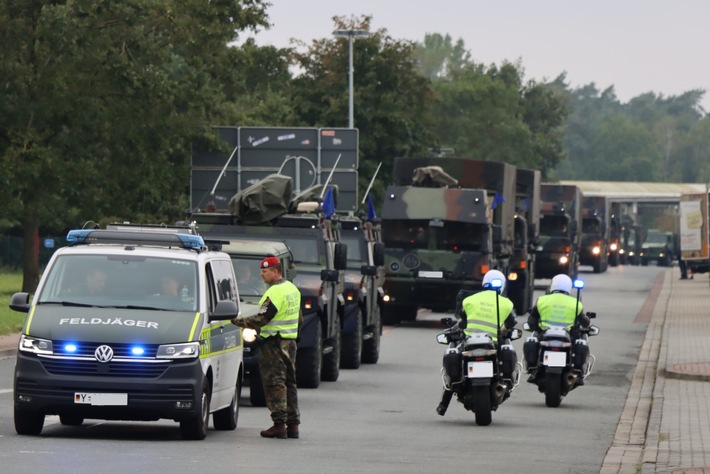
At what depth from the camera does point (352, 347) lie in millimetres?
25422

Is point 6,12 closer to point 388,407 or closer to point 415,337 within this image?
point 415,337

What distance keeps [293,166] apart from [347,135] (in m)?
1.57

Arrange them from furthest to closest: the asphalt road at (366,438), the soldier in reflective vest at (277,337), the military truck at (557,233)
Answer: the military truck at (557,233)
the soldier in reflective vest at (277,337)
the asphalt road at (366,438)

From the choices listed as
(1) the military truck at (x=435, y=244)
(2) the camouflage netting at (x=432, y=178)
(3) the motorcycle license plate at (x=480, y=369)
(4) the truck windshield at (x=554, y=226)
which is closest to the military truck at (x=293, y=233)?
(3) the motorcycle license plate at (x=480, y=369)

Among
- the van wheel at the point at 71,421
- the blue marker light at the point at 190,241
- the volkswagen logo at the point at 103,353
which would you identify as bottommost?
the van wheel at the point at 71,421

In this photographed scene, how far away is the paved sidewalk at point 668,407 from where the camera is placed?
Answer: 1424 cm

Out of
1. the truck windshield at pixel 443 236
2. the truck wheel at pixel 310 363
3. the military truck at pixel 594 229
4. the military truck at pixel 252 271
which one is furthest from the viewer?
the military truck at pixel 594 229

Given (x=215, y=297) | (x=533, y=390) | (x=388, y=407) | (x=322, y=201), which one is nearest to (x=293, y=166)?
(x=322, y=201)

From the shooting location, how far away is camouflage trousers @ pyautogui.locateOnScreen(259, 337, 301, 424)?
15.1 m

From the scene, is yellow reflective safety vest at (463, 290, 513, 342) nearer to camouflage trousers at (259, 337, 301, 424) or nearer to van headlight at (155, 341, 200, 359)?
camouflage trousers at (259, 337, 301, 424)

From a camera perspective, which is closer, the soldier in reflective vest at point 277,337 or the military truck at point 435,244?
the soldier in reflective vest at point 277,337

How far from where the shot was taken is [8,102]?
4131 centimetres

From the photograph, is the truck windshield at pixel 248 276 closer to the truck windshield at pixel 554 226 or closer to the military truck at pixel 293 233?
the military truck at pixel 293 233

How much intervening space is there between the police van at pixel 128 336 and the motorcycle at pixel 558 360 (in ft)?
15.2
